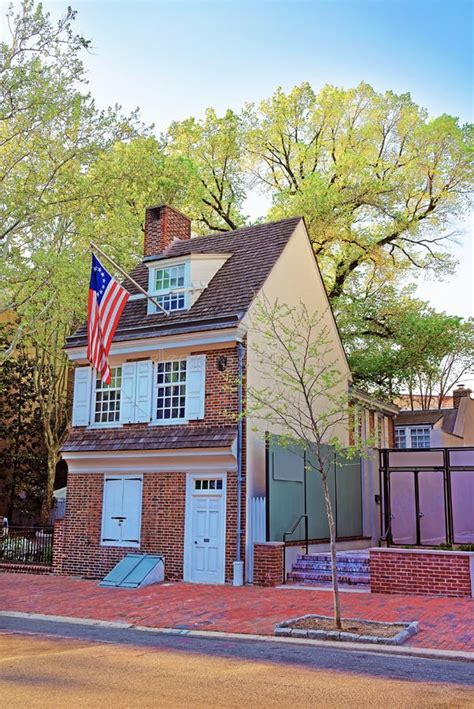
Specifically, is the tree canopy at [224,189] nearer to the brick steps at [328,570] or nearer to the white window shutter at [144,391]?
the white window shutter at [144,391]

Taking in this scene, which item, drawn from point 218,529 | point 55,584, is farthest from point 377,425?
point 55,584

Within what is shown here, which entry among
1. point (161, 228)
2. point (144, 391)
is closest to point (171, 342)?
point (144, 391)

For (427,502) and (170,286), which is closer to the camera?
(170,286)

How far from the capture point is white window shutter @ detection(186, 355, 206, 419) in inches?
649

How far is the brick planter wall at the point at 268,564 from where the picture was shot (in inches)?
587

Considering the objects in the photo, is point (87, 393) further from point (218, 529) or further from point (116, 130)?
point (116, 130)

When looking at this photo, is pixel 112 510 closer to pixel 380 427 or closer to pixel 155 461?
pixel 155 461

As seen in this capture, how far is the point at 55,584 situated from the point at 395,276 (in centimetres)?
1964

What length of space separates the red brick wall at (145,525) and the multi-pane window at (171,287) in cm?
451

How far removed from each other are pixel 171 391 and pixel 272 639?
8.23 m

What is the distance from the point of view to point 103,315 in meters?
15.5

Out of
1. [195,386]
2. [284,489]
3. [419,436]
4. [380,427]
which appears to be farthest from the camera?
[419,436]

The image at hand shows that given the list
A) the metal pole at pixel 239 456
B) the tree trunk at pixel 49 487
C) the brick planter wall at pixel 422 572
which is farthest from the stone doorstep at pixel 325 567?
the tree trunk at pixel 49 487

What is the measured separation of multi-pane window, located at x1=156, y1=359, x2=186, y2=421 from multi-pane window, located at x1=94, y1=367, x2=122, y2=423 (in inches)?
51.7
